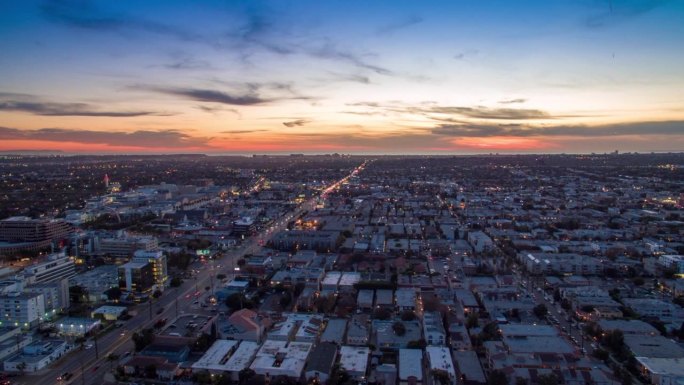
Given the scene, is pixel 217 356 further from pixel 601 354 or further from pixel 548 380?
pixel 601 354

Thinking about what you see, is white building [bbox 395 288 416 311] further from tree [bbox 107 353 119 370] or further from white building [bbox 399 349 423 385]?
tree [bbox 107 353 119 370]

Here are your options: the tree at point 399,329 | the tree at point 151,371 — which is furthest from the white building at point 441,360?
the tree at point 151,371

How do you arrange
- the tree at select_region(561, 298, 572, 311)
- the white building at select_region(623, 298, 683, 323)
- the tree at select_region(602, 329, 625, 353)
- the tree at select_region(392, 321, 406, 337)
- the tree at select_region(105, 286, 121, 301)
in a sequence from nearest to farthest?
the tree at select_region(602, 329, 625, 353), the tree at select_region(392, 321, 406, 337), the white building at select_region(623, 298, 683, 323), the tree at select_region(561, 298, 572, 311), the tree at select_region(105, 286, 121, 301)

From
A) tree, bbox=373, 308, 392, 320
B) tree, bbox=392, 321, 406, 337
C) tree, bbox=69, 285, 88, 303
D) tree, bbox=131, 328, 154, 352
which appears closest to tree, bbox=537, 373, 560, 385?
→ tree, bbox=392, 321, 406, 337

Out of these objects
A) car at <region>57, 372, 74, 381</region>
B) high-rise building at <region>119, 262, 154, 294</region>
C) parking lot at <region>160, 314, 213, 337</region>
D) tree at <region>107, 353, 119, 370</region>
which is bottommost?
car at <region>57, 372, 74, 381</region>

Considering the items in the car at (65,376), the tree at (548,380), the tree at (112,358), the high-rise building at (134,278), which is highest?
the high-rise building at (134,278)

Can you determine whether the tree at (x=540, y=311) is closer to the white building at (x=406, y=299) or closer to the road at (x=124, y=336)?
the white building at (x=406, y=299)

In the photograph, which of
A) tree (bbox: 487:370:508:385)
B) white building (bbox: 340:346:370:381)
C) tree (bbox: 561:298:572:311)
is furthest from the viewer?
tree (bbox: 561:298:572:311)
